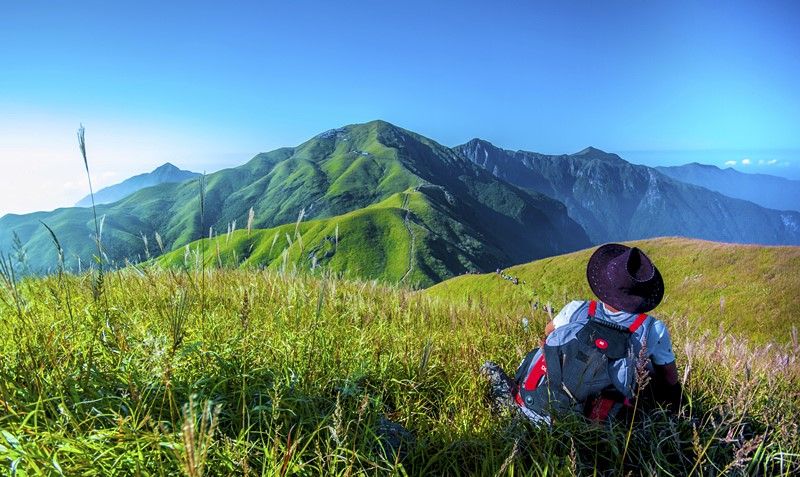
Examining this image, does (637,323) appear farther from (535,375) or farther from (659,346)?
(535,375)

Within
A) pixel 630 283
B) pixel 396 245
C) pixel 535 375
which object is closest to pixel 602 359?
pixel 535 375

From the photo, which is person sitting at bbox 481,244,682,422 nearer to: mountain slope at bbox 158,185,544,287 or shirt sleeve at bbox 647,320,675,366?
shirt sleeve at bbox 647,320,675,366

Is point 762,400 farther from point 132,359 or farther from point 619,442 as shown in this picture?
point 132,359

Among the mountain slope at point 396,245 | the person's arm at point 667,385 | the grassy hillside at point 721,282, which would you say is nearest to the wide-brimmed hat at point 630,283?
the person's arm at point 667,385

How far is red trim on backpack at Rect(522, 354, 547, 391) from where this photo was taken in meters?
3.66

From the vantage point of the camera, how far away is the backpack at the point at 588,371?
3305 millimetres

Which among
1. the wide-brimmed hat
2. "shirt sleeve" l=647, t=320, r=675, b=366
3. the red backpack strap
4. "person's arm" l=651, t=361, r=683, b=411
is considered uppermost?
the wide-brimmed hat

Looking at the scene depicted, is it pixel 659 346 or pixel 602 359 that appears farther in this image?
pixel 659 346

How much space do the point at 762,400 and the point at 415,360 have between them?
3473mm

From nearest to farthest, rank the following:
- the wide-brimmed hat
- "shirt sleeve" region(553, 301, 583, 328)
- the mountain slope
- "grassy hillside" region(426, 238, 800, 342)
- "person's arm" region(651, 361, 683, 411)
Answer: "person's arm" region(651, 361, 683, 411), the wide-brimmed hat, "shirt sleeve" region(553, 301, 583, 328), "grassy hillside" region(426, 238, 800, 342), the mountain slope

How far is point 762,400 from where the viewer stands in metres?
4.23

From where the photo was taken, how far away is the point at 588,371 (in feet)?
11.0

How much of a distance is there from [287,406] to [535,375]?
7.01 feet

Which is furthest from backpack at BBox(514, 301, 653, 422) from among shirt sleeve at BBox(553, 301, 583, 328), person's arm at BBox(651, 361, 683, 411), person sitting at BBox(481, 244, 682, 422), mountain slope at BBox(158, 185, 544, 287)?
mountain slope at BBox(158, 185, 544, 287)
